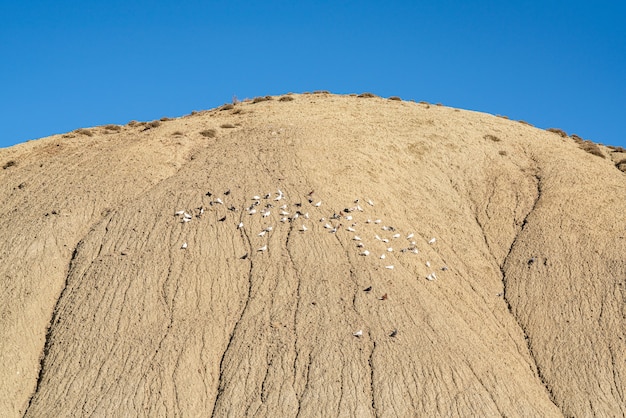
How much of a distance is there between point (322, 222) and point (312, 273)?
3.23 m

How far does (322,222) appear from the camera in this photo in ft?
117

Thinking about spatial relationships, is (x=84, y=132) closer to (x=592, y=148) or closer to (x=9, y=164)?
(x=9, y=164)

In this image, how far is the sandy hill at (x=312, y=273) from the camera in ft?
Result: 96.5

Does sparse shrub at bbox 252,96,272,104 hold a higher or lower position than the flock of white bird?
higher

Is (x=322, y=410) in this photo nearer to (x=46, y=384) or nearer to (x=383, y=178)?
(x=46, y=384)

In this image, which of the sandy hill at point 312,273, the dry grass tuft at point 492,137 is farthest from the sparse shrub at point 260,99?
the dry grass tuft at point 492,137

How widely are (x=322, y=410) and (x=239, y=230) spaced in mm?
10343

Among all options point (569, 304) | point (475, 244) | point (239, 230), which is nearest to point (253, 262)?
point (239, 230)

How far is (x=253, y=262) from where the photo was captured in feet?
112

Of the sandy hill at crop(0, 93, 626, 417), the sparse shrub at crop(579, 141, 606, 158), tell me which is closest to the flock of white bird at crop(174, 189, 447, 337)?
the sandy hill at crop(0, 93, 626, 417)

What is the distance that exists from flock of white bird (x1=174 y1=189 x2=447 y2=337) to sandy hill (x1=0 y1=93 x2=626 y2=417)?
11 cm

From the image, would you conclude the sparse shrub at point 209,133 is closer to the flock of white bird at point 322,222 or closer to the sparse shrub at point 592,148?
the flock of white bird at point 322,222

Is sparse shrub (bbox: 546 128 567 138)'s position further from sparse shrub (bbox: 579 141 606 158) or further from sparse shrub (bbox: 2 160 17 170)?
sparse shrub (bbox: 2 160 17 170)

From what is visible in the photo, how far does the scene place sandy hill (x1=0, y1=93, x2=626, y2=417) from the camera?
29.4 metres
